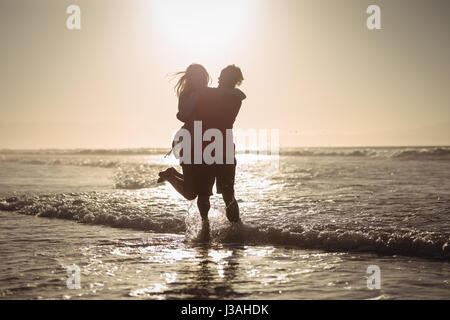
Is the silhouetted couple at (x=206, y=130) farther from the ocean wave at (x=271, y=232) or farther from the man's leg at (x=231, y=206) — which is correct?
the ocean wave at (x=271, y=232)

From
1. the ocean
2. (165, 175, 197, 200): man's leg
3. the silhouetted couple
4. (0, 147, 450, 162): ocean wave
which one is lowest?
the ocean

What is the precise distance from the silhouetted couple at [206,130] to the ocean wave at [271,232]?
635 millimetres

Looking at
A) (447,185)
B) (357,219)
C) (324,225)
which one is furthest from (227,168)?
(447,185)

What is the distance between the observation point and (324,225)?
7.20 meters

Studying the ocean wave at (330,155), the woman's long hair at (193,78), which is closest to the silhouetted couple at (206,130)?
the woman's long hair at (193,78)

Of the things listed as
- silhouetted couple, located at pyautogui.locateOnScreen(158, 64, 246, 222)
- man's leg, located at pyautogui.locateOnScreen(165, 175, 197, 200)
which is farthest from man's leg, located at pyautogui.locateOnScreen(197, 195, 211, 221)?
man's leg, located at pyautogui.locateOnScreen(165, 175, 197, 200)

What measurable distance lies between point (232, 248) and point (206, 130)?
1621 mm

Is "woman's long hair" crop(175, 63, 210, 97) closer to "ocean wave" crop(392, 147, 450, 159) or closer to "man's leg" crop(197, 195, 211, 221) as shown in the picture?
"man's leg" crop(197, 195, 211, 221)

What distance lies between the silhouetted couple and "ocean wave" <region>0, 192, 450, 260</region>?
2.08 feet

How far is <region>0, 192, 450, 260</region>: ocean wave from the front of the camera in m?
6.20

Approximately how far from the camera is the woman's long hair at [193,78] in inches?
261

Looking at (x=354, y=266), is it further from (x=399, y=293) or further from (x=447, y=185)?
(x=447, y=185)

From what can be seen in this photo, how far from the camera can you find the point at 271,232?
7.06m

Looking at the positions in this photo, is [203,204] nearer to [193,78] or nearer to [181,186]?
[181,186]
